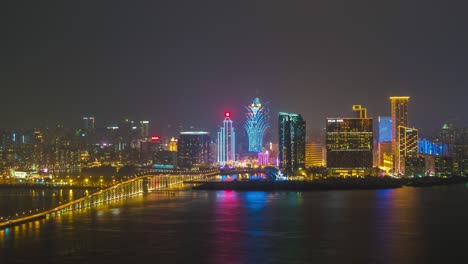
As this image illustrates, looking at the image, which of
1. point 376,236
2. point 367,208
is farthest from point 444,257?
point 367,208

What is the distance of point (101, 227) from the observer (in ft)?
80.8

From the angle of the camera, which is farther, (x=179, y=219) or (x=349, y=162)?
(x=349, y=162)

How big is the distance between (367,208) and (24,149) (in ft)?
220

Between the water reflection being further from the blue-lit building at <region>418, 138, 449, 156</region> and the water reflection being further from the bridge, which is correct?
the blue-lit building at <region>418, 138, 449, 156</region>

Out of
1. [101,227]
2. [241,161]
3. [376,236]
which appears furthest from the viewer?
[241,161]

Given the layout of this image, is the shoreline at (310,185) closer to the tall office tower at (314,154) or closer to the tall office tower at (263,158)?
the tall office tower at (314,154)

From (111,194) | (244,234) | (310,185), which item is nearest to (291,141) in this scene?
(310,185)

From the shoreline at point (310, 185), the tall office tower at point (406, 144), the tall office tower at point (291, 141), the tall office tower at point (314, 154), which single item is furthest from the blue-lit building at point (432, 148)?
the shoreline at point (310, 185)

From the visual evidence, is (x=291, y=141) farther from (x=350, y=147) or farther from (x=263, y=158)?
(x=263, y=158)

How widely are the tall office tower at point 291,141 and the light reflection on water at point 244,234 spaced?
38181 mm

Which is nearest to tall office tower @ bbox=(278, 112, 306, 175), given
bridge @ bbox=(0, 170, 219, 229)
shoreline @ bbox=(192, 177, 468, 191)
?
bridge @ bbox=(0, 170, 219, 229)

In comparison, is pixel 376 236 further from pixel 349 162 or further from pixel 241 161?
pixel 241 161

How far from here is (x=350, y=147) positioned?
235ft

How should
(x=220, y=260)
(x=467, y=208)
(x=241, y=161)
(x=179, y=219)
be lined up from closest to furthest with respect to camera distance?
(x=220, y=260) < (x=179, y=219) < (x=467, y=208) < (x=241, y=161)
